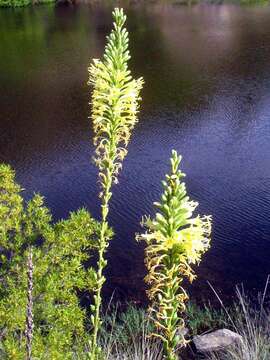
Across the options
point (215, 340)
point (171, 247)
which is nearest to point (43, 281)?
point (215, 340)

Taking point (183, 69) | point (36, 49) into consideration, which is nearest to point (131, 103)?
point (183, 69)

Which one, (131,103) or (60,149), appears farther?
(60,149)

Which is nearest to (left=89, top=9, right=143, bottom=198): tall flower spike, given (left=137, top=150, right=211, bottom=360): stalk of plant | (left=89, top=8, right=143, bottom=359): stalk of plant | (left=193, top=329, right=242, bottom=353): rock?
(left=89, top=8, right=143, bottom=359): stalk of plant

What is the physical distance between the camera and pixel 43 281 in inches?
235

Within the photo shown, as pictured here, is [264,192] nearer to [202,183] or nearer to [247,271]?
[202,183]

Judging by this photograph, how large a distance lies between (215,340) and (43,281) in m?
3.11

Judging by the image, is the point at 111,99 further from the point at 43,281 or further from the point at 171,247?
the point at 43,281

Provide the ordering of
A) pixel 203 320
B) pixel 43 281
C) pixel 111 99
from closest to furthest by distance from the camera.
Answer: pixel 111 99 < pixel 43 281 < pixel 203 320

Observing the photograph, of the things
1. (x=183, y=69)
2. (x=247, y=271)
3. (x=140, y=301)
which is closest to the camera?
(x=140, y=301)

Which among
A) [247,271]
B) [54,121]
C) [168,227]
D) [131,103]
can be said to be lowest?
[247,271]

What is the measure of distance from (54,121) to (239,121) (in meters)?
6.72

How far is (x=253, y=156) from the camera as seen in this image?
1592 centimetres

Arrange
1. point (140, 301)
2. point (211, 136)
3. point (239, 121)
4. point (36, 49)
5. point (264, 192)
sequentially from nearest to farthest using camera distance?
1. point (140, 301)
2. point (264, 192)
3. point (211, 136)
4. point (239, 121)
5. point (36, 49)

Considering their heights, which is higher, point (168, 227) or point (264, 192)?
point (168, 227)
